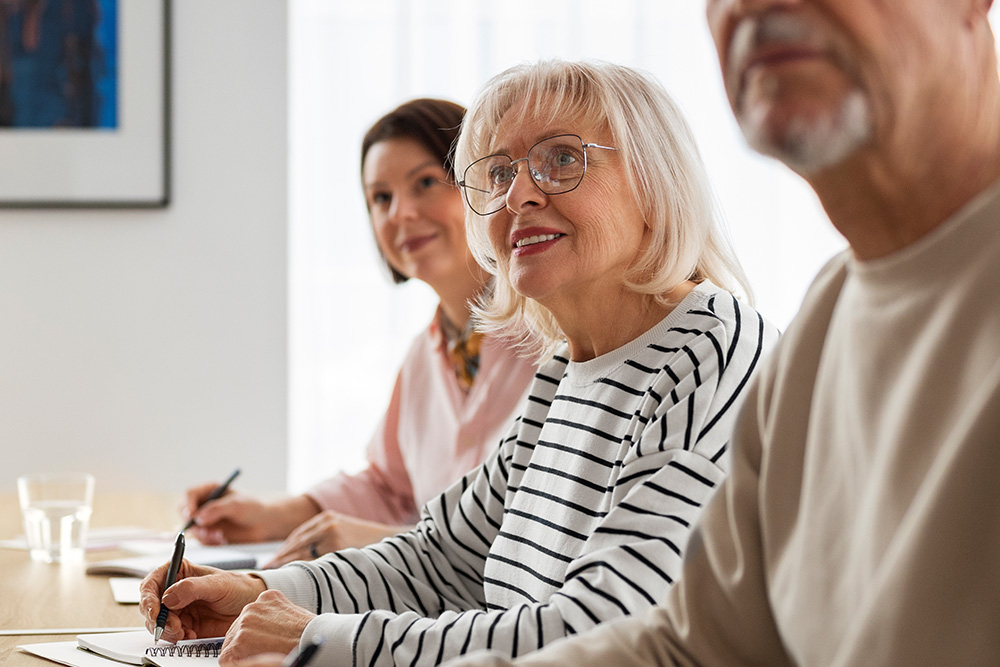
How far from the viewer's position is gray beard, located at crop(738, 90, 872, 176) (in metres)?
0.62

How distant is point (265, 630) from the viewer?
1014 millimetres

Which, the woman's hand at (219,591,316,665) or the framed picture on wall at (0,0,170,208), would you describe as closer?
the woman's hand at (219,591,316,665)

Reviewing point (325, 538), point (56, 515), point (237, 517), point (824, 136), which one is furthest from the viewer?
point (237, 517)

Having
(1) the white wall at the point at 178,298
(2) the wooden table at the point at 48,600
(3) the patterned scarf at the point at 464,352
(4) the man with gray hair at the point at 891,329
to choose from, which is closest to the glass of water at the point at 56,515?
(2) the wooden table at the point at 48,600

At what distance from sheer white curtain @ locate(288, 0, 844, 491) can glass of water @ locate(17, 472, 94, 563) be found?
94 cm

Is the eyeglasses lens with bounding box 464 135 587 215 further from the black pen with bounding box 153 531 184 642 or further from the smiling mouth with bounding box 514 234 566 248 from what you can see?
the black pen with bounding box 153 531 184 642

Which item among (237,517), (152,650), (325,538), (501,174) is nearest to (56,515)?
(237,517)

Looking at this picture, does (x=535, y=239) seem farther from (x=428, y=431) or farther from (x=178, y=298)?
(x=178, y=298)

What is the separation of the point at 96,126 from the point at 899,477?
7.76ft

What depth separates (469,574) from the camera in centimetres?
132

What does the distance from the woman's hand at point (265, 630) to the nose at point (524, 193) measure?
53 cm

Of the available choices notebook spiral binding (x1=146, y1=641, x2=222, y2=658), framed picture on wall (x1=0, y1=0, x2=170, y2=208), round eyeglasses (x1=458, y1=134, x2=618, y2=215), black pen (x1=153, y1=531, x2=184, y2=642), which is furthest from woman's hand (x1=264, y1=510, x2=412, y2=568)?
framed picture on wall (x1=0, y1=0, x2=170, y2=208)

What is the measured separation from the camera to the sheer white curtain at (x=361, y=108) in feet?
8.87

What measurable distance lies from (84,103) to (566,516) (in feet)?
6.51
